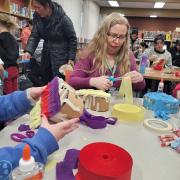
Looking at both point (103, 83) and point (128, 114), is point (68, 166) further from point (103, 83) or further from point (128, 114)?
→ point (103, 83)

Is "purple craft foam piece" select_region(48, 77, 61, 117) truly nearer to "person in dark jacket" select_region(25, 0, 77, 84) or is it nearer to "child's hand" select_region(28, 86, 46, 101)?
"child's hand" select_region(28, 86, 46, 101)

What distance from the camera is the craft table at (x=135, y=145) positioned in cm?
69

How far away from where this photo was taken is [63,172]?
65 cm

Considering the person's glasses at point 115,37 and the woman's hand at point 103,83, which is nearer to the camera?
the woman's hand at point 103,83

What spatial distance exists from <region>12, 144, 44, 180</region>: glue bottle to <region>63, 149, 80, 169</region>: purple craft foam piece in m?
0.11

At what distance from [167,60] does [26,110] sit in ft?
10.7

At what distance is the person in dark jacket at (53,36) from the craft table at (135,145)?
139cm

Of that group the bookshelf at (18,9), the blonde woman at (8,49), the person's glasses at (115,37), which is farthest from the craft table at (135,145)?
the bookshelf at (18,9)

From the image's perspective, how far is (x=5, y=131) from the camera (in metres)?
0.89

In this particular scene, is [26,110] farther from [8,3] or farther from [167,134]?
[8,3]

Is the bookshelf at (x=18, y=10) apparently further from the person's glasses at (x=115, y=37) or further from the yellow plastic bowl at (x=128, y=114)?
the yellow plastic bowl at (x=128, y=114)

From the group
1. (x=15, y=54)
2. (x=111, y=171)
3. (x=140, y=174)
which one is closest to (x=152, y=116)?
(x=140, y=174)

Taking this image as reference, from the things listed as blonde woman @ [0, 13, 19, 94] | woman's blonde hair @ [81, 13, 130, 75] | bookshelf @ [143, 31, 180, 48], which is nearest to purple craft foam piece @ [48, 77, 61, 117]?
woman's blonde hair @ [81, 13, 130, 75]

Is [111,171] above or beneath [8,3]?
beneath
